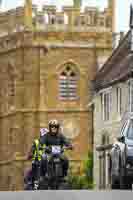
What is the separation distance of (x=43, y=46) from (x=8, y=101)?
4.39m

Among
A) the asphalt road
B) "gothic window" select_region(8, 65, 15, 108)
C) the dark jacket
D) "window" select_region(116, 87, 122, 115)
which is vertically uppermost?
"gothic window" select_region(8, 65, 15, 108)

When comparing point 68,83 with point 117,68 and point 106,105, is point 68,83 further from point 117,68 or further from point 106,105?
point 117,68

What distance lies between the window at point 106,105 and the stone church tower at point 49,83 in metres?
20.6

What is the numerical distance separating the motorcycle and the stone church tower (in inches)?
2438

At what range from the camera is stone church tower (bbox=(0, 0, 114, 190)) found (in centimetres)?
9169

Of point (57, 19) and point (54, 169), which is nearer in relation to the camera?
point (54, 169)

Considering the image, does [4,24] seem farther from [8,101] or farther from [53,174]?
[53,174]

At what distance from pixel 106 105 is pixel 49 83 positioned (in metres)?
22.6

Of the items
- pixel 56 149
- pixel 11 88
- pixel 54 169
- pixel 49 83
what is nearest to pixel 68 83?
pixel 49 83

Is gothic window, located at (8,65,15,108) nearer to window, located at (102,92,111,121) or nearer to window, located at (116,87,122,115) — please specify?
window, located at (102,92,111,121)

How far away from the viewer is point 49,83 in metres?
92.2

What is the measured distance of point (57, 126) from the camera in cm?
2817

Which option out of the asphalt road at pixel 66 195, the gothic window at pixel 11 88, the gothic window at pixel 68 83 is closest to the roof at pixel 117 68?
the gothic window at pixel 68 83

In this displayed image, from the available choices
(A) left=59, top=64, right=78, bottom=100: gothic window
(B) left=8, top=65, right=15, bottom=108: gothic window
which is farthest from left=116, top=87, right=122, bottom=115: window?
(B) left=8, top=65, right=15, bottom=108: gothic window
